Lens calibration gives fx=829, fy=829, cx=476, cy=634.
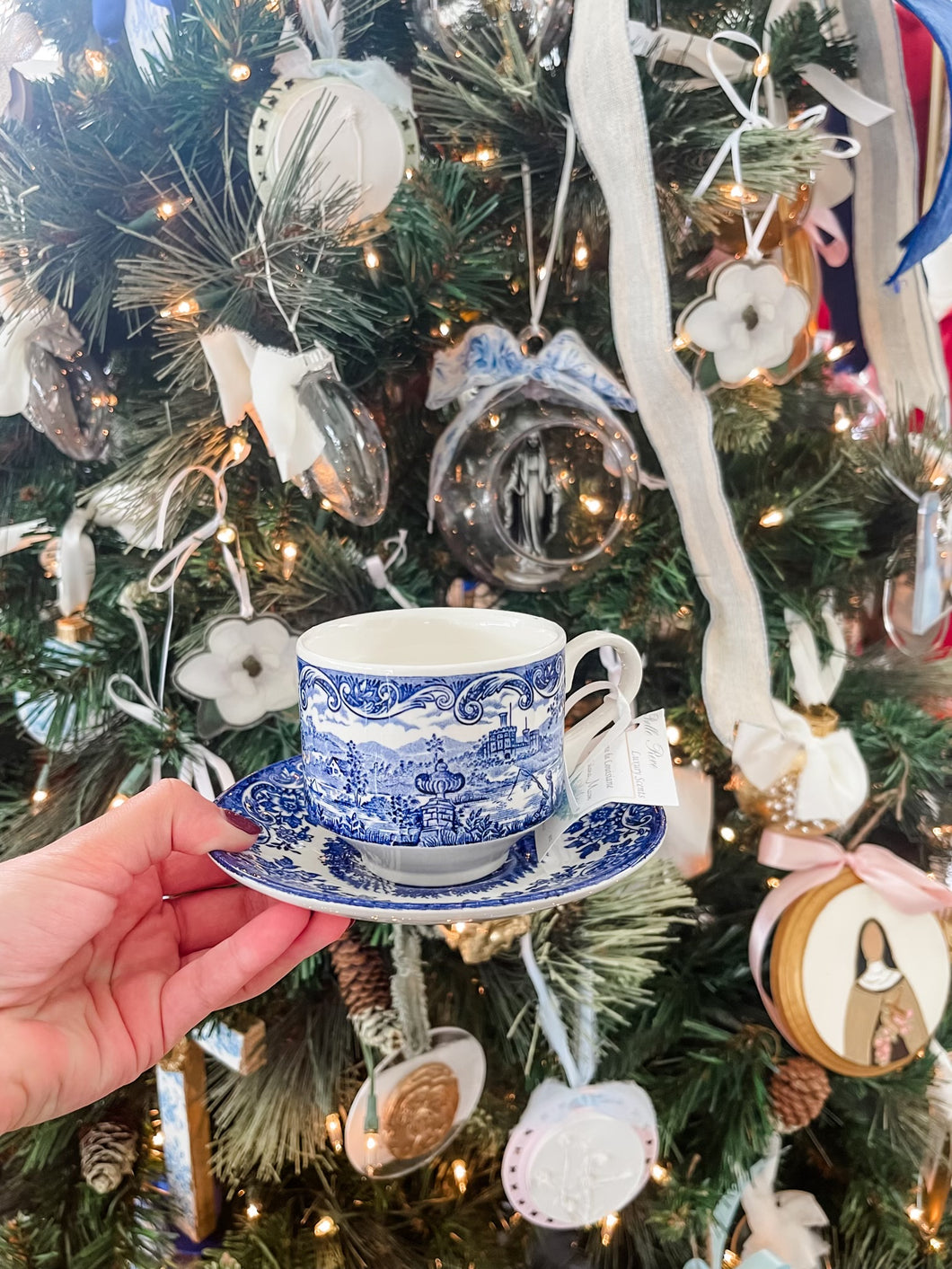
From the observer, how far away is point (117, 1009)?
56 cm

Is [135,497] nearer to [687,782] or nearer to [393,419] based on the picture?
[393,419]

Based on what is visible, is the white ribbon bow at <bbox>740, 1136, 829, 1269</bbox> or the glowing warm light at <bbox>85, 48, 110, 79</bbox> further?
the white ribbon bow at <bbox>740, 1136, 829, 1269</bbox>

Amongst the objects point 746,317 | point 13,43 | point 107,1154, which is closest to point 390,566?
point 746,317

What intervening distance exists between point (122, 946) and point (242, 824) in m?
0.18

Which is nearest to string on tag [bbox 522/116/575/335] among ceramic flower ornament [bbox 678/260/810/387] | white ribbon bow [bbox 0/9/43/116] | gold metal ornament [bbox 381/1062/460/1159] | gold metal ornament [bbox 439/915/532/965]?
ceramic flower ornament [bbox 678/260/810/387]

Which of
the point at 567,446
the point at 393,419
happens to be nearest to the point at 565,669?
the point at 567,446

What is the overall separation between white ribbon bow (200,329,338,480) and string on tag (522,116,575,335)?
0.55ft

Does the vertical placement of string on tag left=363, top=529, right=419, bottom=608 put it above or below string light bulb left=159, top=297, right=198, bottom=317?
below

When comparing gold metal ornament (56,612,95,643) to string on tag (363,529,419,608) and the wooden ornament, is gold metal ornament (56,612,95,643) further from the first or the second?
the wooden ornament

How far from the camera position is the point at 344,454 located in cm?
57

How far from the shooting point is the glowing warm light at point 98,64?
549 millimetres

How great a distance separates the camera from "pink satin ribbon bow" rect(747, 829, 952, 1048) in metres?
0.70

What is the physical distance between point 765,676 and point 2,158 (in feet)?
2.13

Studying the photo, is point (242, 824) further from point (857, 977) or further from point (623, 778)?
point (857, 977)
